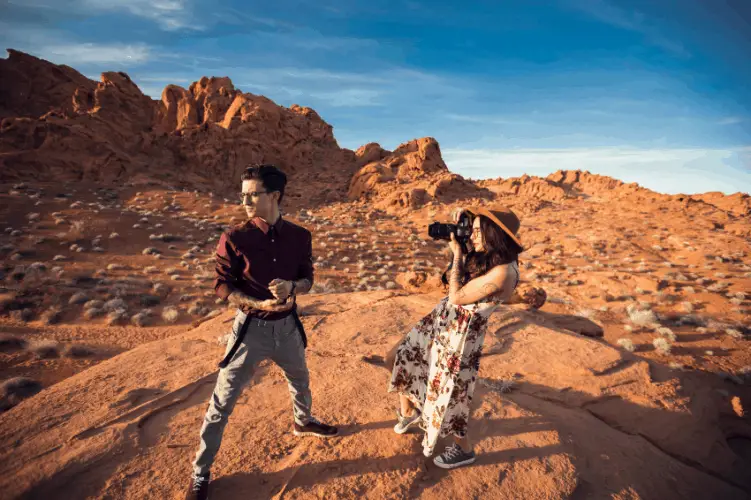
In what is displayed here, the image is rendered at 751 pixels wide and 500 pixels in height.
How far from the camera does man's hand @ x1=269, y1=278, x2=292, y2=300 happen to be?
7.91ft

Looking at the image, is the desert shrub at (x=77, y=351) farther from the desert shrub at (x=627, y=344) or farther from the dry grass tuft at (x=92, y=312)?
the desert shrub at (x=627, y=344)

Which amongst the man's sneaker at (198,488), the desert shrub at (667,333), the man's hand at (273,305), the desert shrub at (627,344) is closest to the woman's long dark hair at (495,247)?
the man's hand at (273,305)

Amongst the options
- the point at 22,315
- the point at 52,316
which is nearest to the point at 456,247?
the point at 52,316

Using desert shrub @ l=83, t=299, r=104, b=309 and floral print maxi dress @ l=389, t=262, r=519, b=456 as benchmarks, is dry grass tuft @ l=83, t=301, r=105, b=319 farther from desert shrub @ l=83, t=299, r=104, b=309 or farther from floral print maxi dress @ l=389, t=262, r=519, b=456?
floral print maxi dress @ l=389, t=262, r=519, b=456

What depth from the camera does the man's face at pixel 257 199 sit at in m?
2.58

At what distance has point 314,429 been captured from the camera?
127 inches

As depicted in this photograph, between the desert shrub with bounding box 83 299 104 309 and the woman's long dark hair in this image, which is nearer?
the woman's long dark hair

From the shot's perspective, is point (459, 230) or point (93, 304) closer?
point (459, 230)

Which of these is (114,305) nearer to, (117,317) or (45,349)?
(117,317)

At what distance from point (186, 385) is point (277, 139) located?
43.9 metres

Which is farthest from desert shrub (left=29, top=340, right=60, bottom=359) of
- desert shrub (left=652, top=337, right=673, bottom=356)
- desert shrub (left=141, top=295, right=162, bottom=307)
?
desert shrub (left=652, top=337, right=673, bottom=356)

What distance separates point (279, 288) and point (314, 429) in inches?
65.6

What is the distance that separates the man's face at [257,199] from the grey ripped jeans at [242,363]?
0.83 m

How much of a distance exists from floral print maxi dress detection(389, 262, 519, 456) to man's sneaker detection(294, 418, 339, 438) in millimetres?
939
